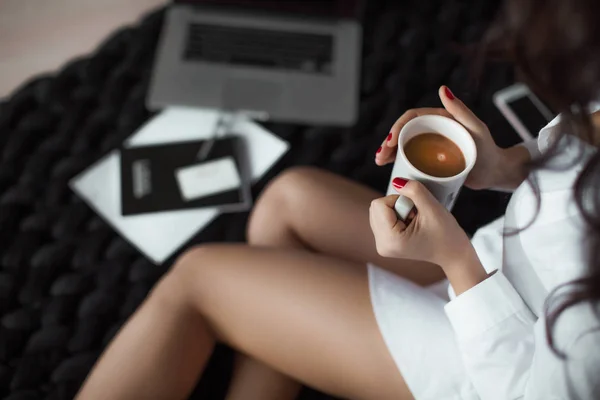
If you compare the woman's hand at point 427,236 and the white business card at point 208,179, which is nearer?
the woman's hand at point 427,236

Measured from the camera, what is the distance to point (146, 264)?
0.96 meters

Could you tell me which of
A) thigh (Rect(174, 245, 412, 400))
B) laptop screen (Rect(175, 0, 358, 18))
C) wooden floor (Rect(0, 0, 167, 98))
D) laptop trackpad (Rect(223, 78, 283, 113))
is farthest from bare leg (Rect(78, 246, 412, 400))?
wooden floor (Rect(0, 0, 167, 98))

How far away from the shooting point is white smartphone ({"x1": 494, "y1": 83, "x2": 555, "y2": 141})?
1.02 meters

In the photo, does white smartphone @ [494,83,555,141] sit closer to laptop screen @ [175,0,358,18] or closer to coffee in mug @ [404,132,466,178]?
laptop screen @ [175,0,358,18]

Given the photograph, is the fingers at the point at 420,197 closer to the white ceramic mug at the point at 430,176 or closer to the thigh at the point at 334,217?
the white ceramic mug at the point at 430,176

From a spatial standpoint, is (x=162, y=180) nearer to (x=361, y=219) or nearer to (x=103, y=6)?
(x=361, y=219)

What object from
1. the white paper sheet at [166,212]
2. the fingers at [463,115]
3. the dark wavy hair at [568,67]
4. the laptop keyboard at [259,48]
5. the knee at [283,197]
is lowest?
the white paper sheet at [166,212]

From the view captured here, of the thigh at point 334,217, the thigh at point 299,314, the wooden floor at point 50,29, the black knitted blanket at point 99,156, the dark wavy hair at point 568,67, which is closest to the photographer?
the dark wavy hair at point 568,67

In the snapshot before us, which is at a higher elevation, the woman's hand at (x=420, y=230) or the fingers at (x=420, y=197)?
the fingers at (x=420, y=197)

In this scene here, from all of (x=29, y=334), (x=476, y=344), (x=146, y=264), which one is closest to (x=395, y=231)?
(x=476, y=344)

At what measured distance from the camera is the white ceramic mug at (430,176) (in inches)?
20.7

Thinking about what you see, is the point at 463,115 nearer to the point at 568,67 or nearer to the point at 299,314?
the point at 568,67

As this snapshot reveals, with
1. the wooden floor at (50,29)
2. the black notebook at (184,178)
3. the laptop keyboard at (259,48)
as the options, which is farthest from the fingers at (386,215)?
the wooden floor at (50,29)

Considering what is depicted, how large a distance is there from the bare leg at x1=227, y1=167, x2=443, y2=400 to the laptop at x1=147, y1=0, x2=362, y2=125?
30 centimetres
